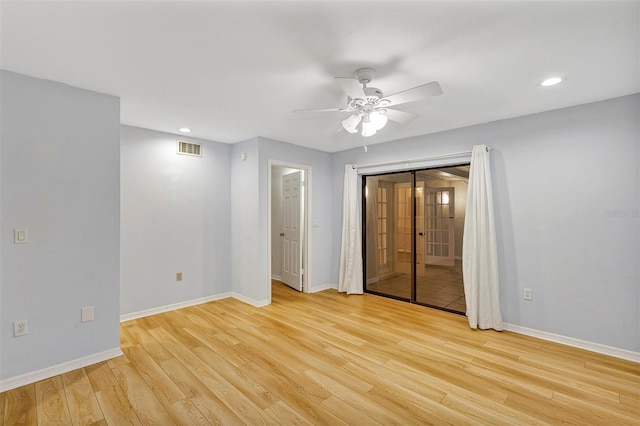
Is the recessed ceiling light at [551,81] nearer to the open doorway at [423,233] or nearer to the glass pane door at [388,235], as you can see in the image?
the open doorway at [423,233]

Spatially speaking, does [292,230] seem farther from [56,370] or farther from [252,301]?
[56,370]

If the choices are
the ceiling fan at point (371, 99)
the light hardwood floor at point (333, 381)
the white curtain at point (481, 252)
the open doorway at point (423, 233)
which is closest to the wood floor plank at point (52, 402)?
the light hardwood floor at point (333, 381)

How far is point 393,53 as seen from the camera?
6.69 ft

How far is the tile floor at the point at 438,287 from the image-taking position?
13.4ft

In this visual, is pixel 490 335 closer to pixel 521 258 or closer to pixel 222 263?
pixel 521 258

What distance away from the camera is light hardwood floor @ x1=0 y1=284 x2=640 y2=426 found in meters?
1.96

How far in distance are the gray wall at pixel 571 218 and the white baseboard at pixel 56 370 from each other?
13.7 ft

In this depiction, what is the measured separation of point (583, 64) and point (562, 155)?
3.81 ft

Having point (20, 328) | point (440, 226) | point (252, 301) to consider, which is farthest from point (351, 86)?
point (252, 301)

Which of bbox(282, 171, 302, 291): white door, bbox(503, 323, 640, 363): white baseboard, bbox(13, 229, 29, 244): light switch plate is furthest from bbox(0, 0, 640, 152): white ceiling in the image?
bbox(503, 323, 640, 363): white baseboard

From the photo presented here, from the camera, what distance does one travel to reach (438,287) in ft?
14.4

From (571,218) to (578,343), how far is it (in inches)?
49.8

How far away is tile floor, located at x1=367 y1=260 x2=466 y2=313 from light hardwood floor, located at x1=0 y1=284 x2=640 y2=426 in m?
0.57

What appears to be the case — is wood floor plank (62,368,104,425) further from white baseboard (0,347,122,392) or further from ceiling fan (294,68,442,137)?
ceiling fan (294,68,442,137)
